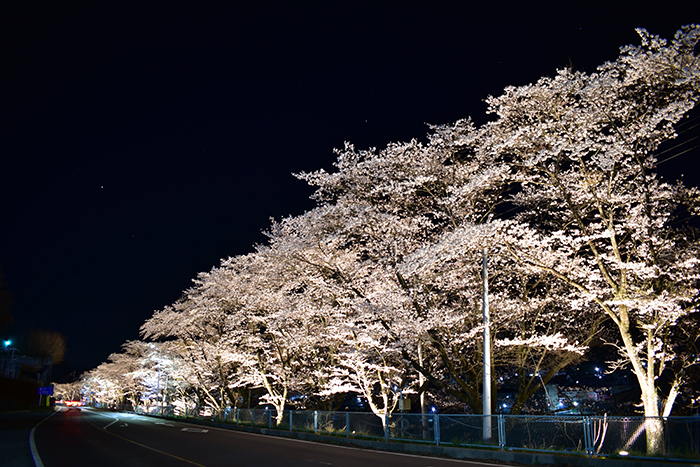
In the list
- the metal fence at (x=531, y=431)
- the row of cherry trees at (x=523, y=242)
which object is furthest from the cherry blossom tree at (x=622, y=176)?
the metal fence at (x=531, y=431)

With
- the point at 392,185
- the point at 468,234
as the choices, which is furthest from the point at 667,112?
the point at 392,185

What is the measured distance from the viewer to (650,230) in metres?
16.6

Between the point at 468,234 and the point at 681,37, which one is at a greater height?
the point at 681,37

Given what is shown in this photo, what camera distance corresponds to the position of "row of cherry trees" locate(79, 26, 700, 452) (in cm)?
1560

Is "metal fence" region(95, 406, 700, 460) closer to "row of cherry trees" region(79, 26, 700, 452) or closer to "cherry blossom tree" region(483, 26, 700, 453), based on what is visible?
"row of cherry trees" region(79, 26, 700, 452)

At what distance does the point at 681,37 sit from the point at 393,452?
15959 millimetres

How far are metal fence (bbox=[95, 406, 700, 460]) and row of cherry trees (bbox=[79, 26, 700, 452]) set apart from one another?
0.48 meters

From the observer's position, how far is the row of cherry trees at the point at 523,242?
1560 cm

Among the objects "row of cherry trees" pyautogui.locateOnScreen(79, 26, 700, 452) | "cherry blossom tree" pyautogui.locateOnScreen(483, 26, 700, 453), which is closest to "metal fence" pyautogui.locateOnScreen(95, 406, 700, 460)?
"row of cherry trees" pyautogui.locateOnScreen(79, 26, 700, 452)

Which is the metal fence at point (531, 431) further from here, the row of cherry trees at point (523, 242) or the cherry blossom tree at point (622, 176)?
the cherry blossom tree at point (622, 176)

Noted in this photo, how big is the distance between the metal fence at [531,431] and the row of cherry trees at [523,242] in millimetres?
479

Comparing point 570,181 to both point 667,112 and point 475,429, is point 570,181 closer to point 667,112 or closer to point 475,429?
point 667,112

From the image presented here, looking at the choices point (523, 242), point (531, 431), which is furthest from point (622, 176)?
point (531, 431)

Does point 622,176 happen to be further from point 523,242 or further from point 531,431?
point 531,431
